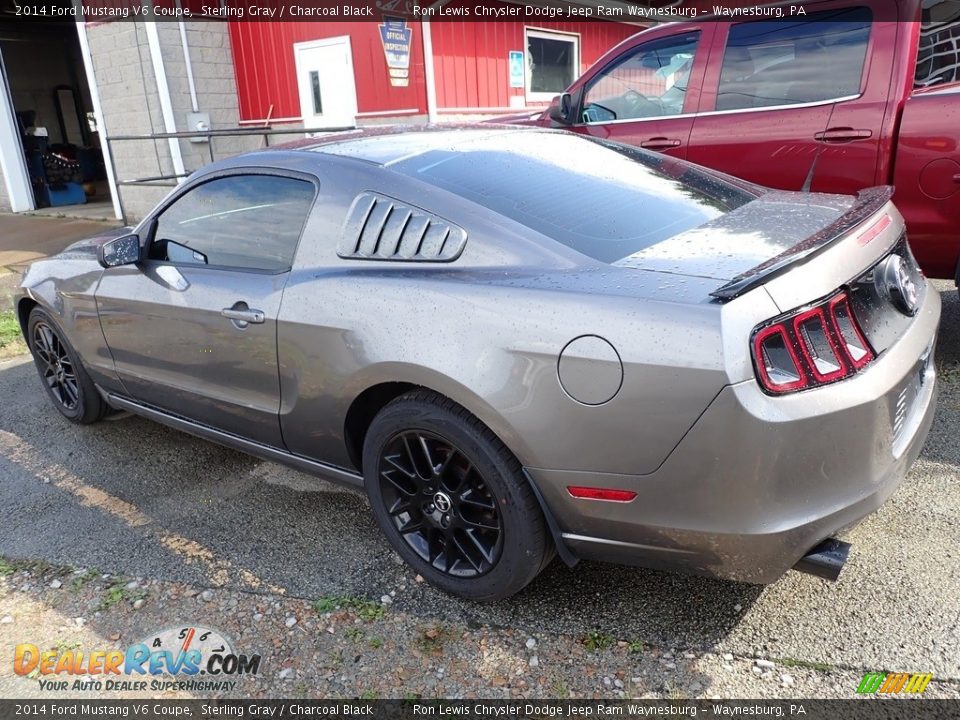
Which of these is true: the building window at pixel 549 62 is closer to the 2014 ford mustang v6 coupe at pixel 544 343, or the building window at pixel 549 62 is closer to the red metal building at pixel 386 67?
the red metal building at pixel 386 67

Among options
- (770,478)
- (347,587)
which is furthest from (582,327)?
(347,587)

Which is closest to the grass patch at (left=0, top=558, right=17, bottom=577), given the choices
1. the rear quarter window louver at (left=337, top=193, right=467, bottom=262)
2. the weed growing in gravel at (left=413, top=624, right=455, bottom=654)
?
the weed growing in gravel at (left=413, top=624, right=455, bottom=654)

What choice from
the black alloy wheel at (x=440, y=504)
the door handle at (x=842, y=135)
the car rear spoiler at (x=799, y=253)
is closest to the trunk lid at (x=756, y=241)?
the car rear spoiler at (x=799, y=253)

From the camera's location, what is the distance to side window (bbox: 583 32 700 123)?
4.88 m

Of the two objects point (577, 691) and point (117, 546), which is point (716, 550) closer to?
point (577, 691)

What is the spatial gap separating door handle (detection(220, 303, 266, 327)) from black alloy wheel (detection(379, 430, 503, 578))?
707 millimetres

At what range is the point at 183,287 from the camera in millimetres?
3057

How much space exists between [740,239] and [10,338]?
6.06 m

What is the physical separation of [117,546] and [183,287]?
110cm

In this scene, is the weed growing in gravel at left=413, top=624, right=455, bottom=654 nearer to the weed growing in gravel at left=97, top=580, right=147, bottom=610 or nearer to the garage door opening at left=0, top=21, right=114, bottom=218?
the weed growing in gravel at left=97, top=580, right=147, bottom=610

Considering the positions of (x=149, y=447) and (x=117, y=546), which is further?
(x=149, y=447)

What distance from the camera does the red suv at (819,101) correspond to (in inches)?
155

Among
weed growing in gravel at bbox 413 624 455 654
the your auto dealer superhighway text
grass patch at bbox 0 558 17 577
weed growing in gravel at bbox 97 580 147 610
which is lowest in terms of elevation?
grass patch at bbox 0 558 17 577
